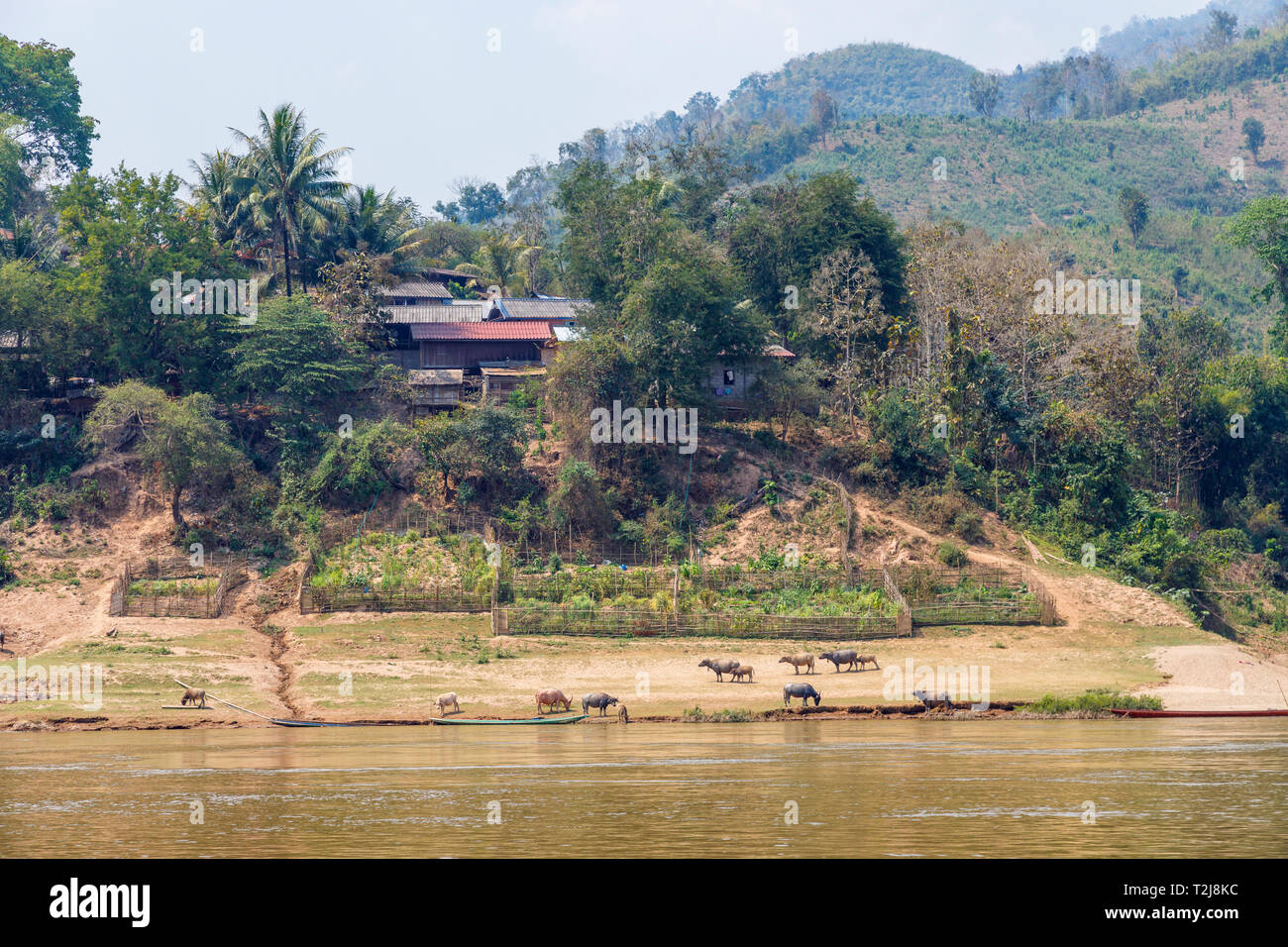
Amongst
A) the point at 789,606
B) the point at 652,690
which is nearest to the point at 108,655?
the point at 652,690

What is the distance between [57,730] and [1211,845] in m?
25.7

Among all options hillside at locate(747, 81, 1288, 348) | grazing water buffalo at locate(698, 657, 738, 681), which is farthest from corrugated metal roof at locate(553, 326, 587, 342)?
hillside at locate(747, 81, 1288, 348)

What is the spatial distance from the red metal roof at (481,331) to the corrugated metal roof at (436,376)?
61.2 inches

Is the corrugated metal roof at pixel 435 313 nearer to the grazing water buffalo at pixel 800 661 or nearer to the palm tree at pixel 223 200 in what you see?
the palm tree at pixel 223 200

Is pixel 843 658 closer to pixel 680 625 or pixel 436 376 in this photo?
pixel 680 625

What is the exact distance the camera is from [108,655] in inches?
1315

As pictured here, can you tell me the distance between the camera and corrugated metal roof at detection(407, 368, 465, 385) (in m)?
50.6

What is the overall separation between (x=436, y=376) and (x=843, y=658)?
81.3 feet

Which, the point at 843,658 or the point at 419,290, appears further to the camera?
the point at 419,290

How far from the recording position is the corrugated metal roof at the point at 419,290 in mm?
58844

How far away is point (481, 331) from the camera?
54500mm

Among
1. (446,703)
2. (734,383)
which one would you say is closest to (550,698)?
(446,703)

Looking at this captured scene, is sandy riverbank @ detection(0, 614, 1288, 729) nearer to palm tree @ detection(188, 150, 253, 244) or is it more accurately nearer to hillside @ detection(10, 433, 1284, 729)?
hillside @ detection(10, 433, 1284, 729)
